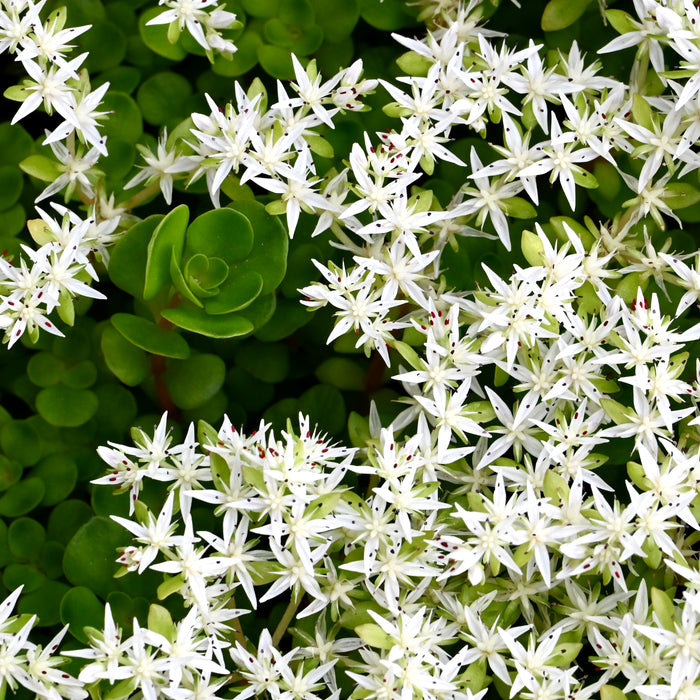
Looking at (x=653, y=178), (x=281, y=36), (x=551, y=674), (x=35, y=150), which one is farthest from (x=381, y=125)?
(x=551, y=674)

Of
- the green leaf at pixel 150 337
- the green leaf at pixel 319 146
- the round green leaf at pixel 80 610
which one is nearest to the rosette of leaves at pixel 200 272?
the green leaf at pixel 150 337

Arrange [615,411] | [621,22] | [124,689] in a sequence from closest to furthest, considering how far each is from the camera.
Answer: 1. [124,689]
2. [615,411]
3. [621,22]

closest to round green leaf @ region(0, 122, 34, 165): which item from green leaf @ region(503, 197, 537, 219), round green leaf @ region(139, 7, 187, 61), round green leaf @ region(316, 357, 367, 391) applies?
round green leaf @ region(139, 7, 187, 61)

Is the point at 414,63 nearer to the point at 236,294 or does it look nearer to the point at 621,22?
the point at 621,22

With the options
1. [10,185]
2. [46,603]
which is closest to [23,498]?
[46,603]

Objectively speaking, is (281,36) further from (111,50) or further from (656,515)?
(656,515)

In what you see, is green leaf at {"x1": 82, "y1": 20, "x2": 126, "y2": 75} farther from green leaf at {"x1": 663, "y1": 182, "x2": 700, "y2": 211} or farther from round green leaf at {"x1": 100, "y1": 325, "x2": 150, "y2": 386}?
green leaf at {"x1": 663, "y1": 182, "x2": 700, "y2": 211}
